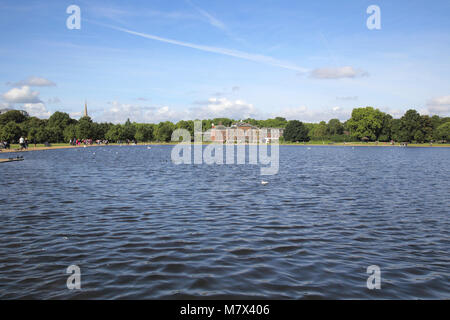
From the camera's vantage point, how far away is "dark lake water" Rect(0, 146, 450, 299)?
31.2 ft

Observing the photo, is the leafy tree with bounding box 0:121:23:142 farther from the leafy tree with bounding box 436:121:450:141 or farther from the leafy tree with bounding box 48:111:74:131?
the leafy tree with bounding box 436:121:450:141

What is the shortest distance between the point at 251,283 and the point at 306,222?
25.5 ft

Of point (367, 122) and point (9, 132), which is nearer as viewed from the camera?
point (9, 132)

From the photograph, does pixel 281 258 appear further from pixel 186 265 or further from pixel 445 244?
pixel 445 244

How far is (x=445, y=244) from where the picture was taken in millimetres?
13453

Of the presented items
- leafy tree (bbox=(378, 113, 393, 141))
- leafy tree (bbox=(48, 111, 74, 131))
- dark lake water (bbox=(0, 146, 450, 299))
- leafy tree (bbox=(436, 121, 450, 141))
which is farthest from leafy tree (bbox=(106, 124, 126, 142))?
dark lake water (bbox=(0, 146, 450, 299))

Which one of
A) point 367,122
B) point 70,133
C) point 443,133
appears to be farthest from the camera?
point 367,122

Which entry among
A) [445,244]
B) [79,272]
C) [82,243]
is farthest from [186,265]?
[445,244]

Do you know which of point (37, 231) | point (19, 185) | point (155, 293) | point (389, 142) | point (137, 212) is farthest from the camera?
point (389, 142)

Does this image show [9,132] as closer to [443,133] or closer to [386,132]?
[386,132]

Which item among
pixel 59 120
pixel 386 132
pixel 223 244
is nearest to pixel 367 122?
pixel 386 132

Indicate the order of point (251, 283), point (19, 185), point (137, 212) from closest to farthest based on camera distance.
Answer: point (251, 283)
point (137, 212)
point (19, 185)

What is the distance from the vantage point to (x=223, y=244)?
43.8ft

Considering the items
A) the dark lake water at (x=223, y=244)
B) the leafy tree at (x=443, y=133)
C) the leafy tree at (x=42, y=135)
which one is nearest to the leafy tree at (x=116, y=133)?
the leafy tree at (x=42, y=135)
